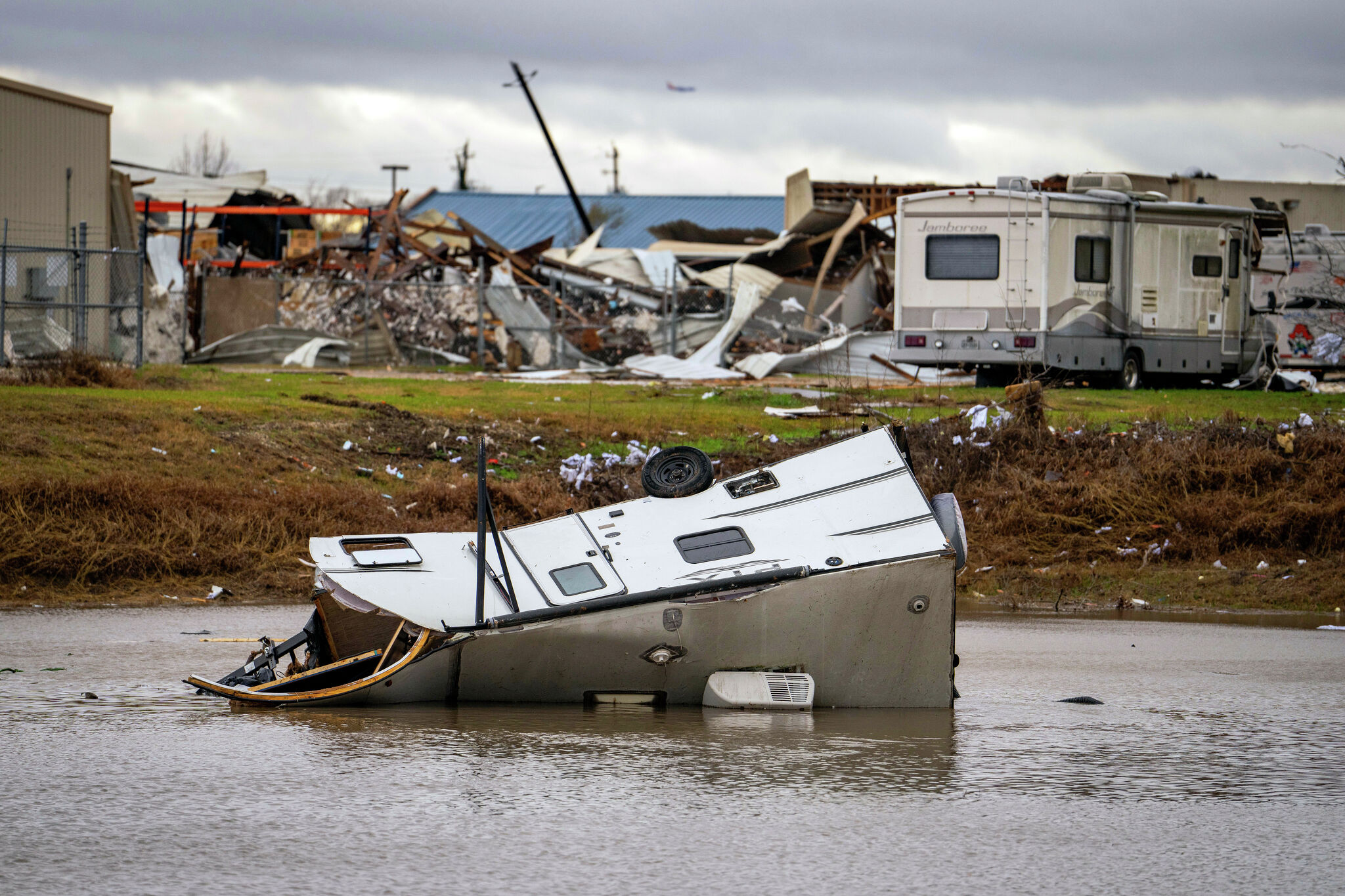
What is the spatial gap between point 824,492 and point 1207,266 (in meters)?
19.7

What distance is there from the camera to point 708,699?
8430mm

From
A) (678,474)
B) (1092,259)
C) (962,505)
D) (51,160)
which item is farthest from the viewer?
(51,160)

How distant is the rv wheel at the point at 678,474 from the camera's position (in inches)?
373

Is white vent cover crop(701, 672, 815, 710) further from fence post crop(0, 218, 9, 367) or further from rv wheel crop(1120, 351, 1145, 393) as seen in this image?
rv wheel crop(1120, 351, 1145, 393)

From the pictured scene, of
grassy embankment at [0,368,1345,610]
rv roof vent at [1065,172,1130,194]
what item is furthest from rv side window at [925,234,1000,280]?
grassy embankment at [0,368,1345,610]

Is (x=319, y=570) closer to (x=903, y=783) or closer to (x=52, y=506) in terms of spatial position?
(x=903, y=783)

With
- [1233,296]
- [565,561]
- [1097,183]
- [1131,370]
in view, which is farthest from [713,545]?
[1233,296]

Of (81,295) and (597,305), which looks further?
(597,305)

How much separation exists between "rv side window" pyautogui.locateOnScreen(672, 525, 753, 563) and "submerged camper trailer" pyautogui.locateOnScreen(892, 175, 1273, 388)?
14.9 m

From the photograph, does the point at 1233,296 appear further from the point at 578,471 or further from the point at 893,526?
the point at 893,526

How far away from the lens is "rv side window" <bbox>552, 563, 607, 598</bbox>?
8.93 m

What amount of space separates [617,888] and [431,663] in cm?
334

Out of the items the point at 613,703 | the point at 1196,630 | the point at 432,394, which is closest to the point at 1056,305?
the point at 432,394

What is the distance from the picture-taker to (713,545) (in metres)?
9.03
